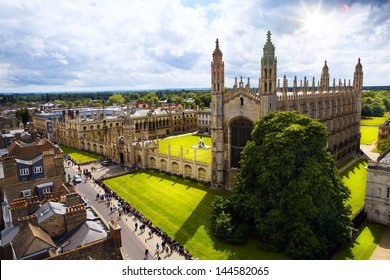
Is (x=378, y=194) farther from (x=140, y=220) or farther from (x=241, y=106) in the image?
(x=140, y=220)

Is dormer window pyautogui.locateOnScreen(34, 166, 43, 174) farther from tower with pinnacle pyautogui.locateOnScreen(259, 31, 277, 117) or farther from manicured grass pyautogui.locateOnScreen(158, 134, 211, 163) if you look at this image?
manicured grass pyautogui.locateOnScreen(158, 134, 211, 163)

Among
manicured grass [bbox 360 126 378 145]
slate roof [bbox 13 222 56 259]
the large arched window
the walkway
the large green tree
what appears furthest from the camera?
manicured grass [bbox 360 126 378 145]

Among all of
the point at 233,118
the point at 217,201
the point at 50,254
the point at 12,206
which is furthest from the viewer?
the point at 233,118

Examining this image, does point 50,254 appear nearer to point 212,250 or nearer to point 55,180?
point 55,180

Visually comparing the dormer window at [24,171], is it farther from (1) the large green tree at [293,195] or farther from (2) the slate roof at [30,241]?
(1) the large green tree at [293,195]

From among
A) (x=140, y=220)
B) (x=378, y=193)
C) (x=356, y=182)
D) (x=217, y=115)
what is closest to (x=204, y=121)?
(x=217, y=115)

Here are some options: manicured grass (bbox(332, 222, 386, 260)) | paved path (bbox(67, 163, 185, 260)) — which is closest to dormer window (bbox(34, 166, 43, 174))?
paved path (bbox(67, 163, 185, 260))

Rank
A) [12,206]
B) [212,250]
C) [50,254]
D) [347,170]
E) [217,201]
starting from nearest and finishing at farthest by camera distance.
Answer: [50,254] < [12,206] < [212,250] < [217,201] < [347,170]

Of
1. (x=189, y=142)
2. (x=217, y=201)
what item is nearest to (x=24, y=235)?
(x=217, y=201)
